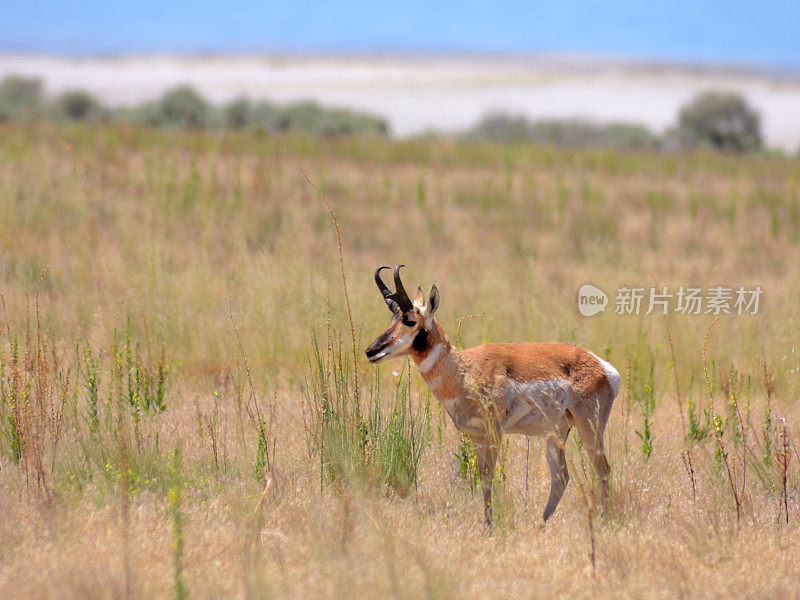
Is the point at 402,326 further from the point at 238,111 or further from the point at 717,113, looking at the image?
the point at 717,113

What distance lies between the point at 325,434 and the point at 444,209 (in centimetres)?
1148

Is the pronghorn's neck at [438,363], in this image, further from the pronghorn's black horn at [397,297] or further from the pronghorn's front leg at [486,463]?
the pronghorn's front leg at [486,463]

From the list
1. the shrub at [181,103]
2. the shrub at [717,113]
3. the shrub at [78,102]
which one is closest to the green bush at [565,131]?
the shrub at [717,113]

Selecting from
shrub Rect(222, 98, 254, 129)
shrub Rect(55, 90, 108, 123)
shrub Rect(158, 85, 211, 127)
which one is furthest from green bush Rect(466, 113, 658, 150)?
shrub Rect(55, 90, 108, 123)

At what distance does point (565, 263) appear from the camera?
14203 millimetres

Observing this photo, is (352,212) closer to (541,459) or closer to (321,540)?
(541,459)

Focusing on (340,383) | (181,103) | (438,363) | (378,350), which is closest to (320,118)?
(181,103)

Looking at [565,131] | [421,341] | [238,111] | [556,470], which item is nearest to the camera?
[421,341]

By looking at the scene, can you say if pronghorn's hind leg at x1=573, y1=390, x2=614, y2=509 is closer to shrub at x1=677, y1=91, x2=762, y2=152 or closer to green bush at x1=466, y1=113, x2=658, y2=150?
green bush at x1=466, y1=113, x2=658, y2=150

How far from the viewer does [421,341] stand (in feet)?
17.2

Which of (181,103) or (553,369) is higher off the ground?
(181,103)

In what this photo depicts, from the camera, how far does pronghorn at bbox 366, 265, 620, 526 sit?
17.1 feet

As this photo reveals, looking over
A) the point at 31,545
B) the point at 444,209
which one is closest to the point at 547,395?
the point at 31,545

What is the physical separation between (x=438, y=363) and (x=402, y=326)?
38 cm
